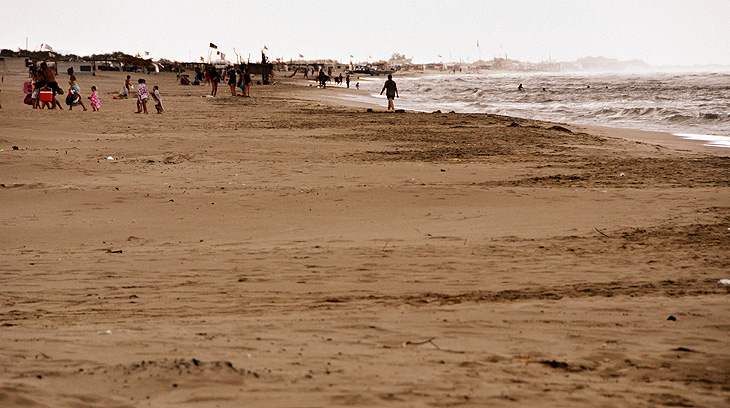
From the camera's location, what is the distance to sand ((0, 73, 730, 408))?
315 cm

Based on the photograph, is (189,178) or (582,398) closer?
(582,398)

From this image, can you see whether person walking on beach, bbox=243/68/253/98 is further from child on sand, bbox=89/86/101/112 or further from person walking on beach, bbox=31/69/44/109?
person walking on beach, bbox=31/69/44/109

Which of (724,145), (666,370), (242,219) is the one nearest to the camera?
(666,370)

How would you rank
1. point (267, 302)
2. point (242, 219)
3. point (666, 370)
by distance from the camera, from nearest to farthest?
point (666, 370)
point (267, 302)
point (242, 219)

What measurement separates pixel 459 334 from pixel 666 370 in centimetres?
118

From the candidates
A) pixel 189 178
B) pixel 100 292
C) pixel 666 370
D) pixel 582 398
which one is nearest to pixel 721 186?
pixel 666 370

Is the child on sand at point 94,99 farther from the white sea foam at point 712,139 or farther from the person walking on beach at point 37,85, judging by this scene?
the white sea foam at point 712,139

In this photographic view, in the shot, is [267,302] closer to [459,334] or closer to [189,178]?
[459,334]

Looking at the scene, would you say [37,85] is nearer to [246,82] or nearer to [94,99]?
[94,99]

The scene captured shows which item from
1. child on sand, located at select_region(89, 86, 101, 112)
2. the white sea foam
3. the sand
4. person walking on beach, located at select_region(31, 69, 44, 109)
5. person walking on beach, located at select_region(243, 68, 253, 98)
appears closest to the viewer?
the sand

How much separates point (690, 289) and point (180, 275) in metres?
4.17

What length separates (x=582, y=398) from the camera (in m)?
3.02

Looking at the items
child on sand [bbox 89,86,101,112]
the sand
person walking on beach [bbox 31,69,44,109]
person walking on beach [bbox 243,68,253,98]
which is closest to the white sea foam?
→ the sand

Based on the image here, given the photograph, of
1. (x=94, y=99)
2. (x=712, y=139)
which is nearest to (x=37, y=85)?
(x=94, y=99)
